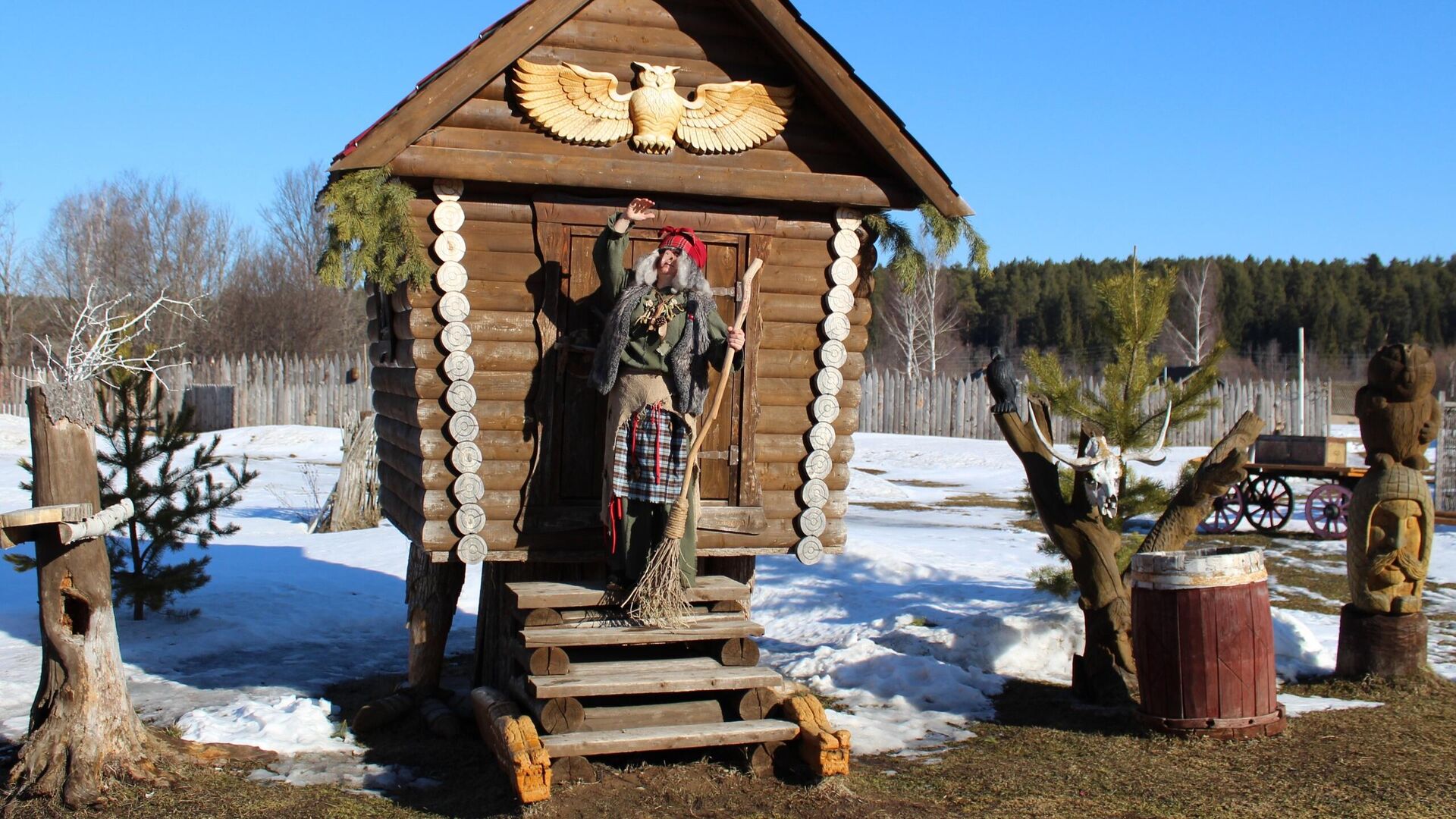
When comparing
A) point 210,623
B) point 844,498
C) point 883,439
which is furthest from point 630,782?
point 883,439

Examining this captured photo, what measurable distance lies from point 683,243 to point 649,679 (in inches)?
87.2

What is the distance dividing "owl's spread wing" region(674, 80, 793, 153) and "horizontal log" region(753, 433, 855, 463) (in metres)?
1.63

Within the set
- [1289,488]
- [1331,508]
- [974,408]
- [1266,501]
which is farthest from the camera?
[974,408]

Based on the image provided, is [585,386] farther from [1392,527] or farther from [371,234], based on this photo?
[1392,527]

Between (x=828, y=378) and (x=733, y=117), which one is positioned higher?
(x=733, y=117)

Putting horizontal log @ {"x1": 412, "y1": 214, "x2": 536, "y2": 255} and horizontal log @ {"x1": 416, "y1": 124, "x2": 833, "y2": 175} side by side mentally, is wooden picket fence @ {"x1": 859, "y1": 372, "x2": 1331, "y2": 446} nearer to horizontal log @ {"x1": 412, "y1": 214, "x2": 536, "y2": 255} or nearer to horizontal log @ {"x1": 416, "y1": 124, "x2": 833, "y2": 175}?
horizontal log @ {"x1": 416, "y1": 124, "x2": 833, "y2": 175}

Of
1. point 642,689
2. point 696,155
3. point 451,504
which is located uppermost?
point 696,155

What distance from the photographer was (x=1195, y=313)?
42.2 metres

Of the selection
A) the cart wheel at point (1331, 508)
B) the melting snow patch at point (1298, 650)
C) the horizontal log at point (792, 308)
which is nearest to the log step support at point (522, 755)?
the horizontal log at point (792, 308)

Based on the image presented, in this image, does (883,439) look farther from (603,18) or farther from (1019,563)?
(603,18)

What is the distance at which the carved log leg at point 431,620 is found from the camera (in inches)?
305

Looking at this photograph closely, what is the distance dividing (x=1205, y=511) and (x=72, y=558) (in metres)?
6.44

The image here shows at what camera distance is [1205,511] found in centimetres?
804

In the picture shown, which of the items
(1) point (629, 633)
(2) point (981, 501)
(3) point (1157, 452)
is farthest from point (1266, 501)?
(1) point (629, 633)
